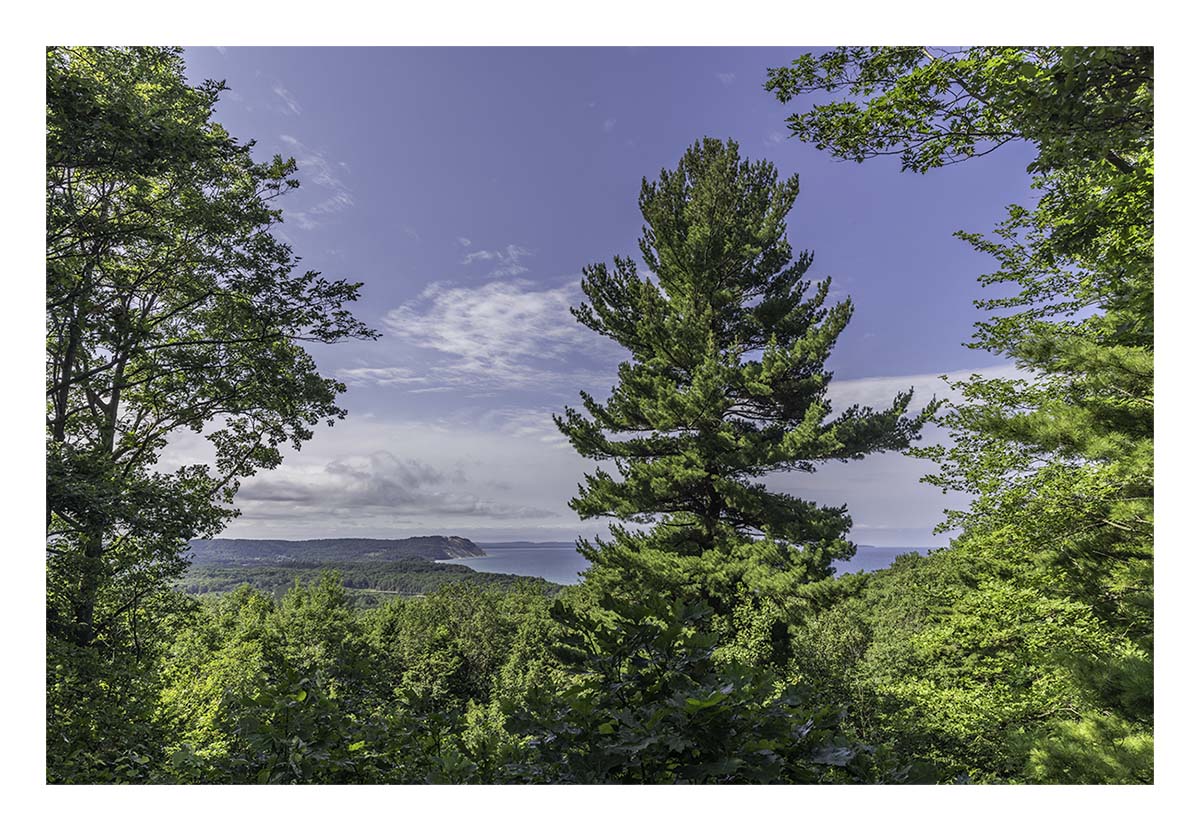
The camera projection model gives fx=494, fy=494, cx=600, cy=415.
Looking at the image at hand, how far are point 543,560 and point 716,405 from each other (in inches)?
107

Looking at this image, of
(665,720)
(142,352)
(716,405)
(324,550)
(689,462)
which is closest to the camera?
(665,720)

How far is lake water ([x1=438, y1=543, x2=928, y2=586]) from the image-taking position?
5172 mm

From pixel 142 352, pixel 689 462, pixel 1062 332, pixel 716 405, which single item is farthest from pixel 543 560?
pixel 1062 332

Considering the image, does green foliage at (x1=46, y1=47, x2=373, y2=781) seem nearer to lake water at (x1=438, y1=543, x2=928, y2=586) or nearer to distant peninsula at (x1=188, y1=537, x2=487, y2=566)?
distant peninsula at (x1=188, y1=537, x2=487, y2=566)

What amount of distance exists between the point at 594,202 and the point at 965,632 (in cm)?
607

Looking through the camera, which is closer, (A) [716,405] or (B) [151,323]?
(B) [151,323]

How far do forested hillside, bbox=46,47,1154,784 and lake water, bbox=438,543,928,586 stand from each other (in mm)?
186

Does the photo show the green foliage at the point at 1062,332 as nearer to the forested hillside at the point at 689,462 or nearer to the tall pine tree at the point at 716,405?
the forested hillside at the point at 689,462

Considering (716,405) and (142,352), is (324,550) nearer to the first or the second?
(142,352)

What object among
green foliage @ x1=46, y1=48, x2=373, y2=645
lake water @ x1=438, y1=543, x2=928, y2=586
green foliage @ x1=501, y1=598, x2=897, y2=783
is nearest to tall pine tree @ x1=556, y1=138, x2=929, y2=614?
lake water @ x1=438, y1=543, x2=928, y2=586

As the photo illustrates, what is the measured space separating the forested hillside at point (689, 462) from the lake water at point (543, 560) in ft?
0.61

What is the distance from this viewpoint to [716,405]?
5.73 metres

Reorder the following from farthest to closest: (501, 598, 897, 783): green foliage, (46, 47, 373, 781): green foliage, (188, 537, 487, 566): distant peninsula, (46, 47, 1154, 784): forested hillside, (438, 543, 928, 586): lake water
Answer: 1. (438, 543, 928, 586): lake water
2. (188, 537, 487, 566): distant peninsula
3. (46, 47, 373, 781): green foliage
4. (46, 47, 1154, 784): forested hillside
5. (501, 598, 897, 783): green foliage
